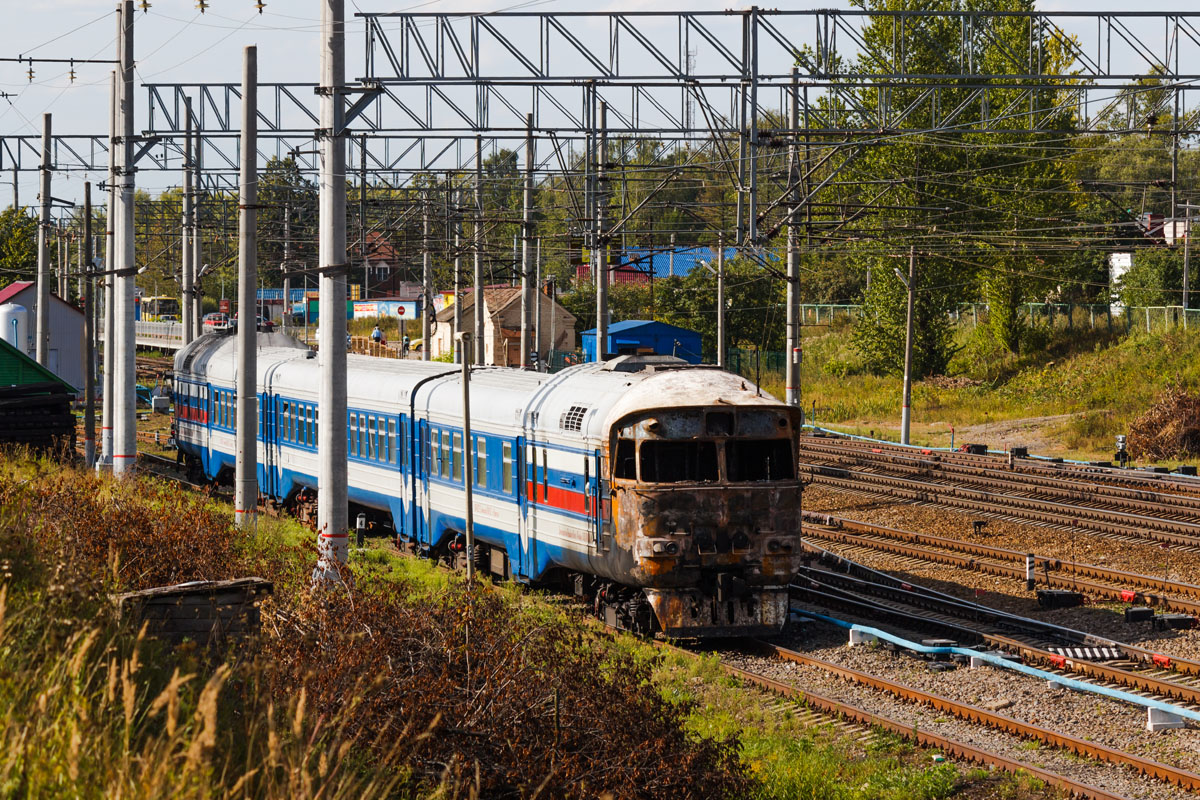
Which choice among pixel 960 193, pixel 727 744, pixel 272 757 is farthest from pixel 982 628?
pixel 960 193

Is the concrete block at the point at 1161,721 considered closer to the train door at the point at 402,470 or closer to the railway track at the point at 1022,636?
the railway track at the point at 1022,636

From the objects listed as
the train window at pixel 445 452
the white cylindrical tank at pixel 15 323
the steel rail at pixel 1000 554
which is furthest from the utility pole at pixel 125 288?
the white cylindrical tank at pixel 15 323

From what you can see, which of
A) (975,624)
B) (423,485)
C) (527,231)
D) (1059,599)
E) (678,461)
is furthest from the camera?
(527,231)

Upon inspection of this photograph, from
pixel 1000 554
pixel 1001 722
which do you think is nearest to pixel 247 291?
pixel 1001 722

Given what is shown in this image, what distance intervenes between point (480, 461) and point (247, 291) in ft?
13.1

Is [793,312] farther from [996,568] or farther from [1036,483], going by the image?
[996,568]

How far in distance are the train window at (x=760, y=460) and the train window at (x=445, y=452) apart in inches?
233

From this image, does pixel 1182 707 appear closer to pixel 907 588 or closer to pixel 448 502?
pixel 907 588

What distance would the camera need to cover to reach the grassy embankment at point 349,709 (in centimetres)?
544

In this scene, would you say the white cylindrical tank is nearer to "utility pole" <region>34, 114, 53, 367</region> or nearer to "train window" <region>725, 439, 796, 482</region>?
"utility pole" <region>34, 114, 53, 367</region>

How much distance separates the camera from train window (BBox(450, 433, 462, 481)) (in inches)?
772

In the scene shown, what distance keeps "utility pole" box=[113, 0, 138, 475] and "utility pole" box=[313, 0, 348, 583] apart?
965 cm

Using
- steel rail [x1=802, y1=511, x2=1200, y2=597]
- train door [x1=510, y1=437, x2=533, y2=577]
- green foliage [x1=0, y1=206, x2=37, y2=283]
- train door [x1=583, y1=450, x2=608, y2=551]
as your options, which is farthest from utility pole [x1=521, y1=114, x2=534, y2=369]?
green foliage [x1=0, y1=206, x2=37, y2=283]

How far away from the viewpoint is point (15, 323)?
173 feet
